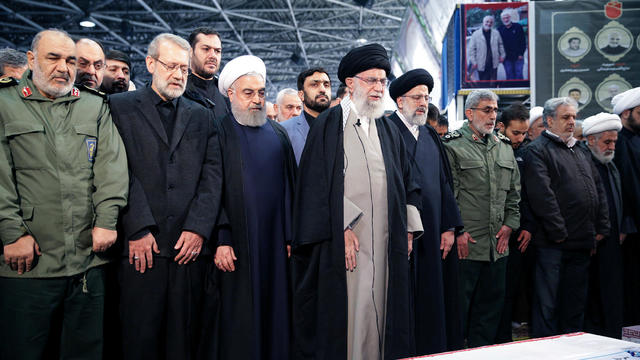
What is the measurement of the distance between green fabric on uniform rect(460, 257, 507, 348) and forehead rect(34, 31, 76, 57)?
9.11 ft

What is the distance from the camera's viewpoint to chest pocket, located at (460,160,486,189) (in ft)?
11.0

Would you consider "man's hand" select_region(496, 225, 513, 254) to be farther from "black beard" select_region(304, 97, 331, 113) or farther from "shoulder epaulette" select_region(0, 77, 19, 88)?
"shoulder epaulette" select_region(0, 77, 19, 88)

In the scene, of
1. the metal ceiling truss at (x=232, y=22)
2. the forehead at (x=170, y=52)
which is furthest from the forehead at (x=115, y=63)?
the metal ceiling truss at (x=232, y=22)

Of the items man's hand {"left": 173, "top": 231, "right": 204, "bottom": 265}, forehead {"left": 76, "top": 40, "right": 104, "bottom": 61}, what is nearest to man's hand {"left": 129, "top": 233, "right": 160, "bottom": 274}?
man's hand {"left": 173, "top": 231, "right": 204, "bottom": 265}

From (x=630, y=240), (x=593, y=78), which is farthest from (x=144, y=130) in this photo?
(x=593, y=78)

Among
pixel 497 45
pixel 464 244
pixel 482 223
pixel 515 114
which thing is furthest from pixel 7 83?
pixel 497 45

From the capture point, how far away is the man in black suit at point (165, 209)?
224 centimetres

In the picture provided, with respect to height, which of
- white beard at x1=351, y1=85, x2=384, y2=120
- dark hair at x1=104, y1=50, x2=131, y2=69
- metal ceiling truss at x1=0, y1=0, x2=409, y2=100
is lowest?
white beard at x1=351, y1=85, x2=384, y2=120

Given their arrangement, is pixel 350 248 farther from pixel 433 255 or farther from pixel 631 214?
pixel 631 214

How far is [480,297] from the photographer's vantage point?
3.34 m

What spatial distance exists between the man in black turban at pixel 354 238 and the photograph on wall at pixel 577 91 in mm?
3666

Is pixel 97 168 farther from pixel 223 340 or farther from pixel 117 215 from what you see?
pixel 223 340

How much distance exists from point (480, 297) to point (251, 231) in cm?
179

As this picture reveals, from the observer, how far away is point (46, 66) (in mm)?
2178
